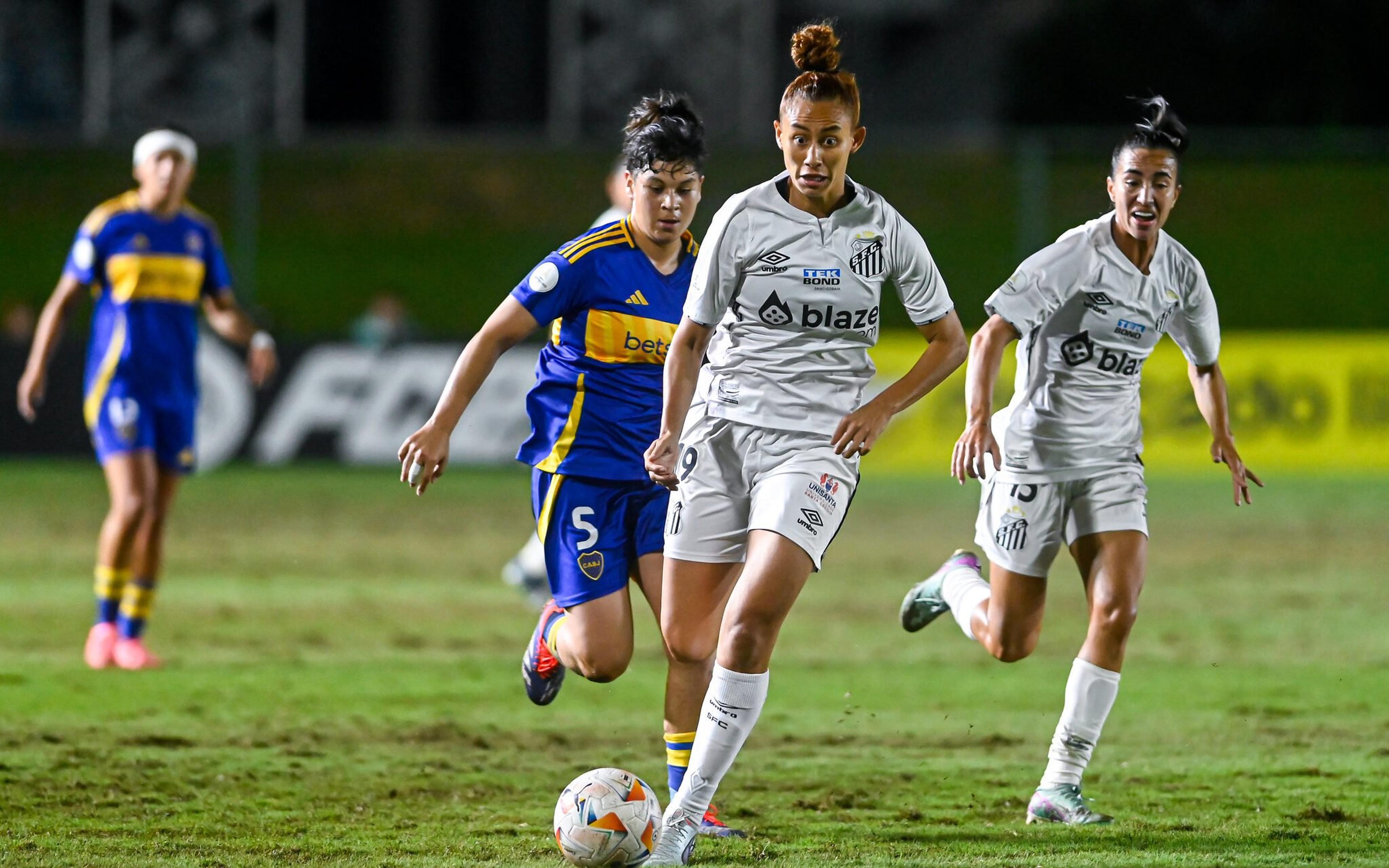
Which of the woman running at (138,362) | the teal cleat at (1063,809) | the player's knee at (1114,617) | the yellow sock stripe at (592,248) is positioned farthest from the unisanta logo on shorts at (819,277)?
the woman running at (138,362)

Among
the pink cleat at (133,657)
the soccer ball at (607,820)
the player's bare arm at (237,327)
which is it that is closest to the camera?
the soccer ball at (607,820)

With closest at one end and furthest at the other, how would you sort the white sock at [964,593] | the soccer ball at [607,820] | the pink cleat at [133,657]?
the soccer ball at [607,820] → the white sock at [964,593] → the pink cleat at [133,657]

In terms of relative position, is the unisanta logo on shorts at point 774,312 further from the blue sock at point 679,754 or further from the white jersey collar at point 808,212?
the blue sock at point 679,754

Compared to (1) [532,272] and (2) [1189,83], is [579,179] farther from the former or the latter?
(1) [532,272]

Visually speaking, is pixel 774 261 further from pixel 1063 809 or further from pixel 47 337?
pixel 47 337

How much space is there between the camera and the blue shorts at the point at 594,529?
5949 mm

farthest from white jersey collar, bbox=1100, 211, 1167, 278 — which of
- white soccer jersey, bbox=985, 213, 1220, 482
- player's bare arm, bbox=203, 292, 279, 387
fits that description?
player's bare arm, bbox=203, 292, 279, 387

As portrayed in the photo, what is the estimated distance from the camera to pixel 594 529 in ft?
19.5

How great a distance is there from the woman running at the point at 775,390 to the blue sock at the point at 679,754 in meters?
0.17

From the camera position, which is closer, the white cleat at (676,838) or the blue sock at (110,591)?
the white cleat at (676,838)

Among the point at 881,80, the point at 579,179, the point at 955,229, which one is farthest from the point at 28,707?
the point at 881,80

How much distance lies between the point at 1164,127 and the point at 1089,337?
0.73 metres

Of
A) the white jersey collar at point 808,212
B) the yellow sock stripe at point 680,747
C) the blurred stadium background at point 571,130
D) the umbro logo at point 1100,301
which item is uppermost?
the blurred stadium background at point 571,130

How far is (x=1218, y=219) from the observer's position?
2517cm
